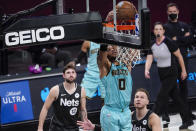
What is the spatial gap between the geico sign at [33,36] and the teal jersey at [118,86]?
103 inches

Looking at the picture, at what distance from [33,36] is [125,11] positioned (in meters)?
1.40

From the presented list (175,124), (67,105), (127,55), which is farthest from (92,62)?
(127,55)

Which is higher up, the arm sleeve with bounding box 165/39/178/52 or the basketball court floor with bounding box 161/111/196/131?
the arm sleeve with bounding box 165/39/178/52

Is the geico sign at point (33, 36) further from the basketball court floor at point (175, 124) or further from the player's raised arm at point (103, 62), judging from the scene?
the basketball court floor at point (175, 124)

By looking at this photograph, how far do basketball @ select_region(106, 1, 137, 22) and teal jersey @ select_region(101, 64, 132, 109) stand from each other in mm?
1682

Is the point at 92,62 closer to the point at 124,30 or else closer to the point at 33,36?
the point at 124,30

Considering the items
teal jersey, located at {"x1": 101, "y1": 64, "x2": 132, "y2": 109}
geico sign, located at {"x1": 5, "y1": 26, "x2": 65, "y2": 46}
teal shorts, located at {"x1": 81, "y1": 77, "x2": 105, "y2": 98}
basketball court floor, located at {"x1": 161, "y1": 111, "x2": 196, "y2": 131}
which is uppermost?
geico sign, located at {"x1": 5, "y1": 26, "x2": 65, "y2": 46}

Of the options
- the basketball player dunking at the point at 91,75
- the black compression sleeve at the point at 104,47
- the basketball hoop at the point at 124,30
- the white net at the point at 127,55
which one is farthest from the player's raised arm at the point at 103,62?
the basketball player dunking at the point at 91,75

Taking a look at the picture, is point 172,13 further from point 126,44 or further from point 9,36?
point 9,36

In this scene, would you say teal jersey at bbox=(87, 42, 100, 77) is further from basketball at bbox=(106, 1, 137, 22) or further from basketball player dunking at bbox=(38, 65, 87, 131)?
basketball at bbox=(106, 1, 137, 22)

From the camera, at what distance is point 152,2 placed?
1842cm

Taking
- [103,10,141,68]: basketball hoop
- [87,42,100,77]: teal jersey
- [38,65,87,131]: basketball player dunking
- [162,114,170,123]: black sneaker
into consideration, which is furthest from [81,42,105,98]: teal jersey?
[103,10,141,68]: basketball hoop

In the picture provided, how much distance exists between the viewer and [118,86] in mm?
7723

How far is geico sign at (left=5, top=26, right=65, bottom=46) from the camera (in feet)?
16.6
